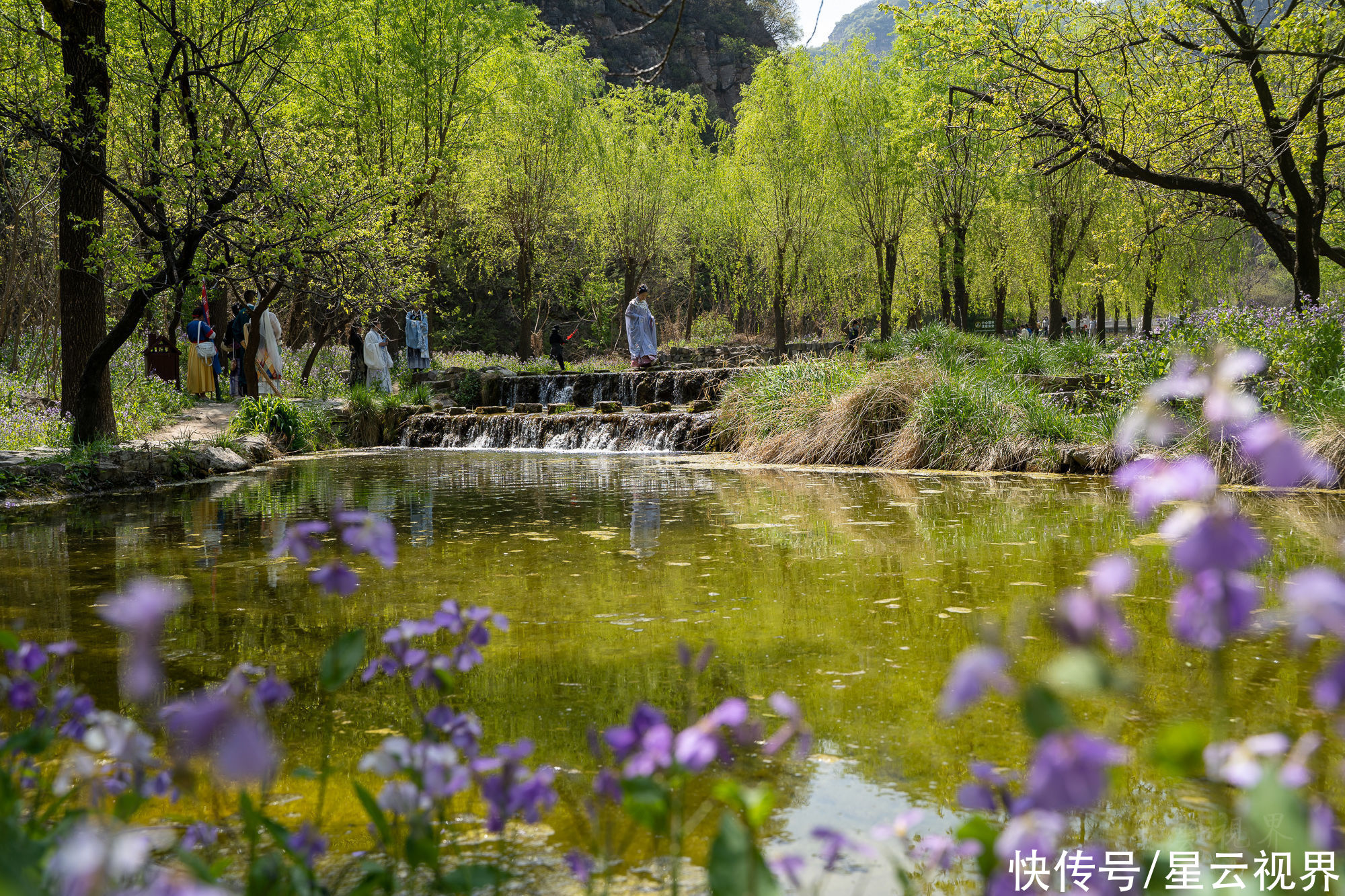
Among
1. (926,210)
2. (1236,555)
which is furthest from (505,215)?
(1236,555)

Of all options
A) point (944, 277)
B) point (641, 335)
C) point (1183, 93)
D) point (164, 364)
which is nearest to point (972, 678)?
point (1183, 93)

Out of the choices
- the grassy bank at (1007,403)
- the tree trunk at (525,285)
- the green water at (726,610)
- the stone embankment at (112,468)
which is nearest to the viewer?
the green water at (726,610)

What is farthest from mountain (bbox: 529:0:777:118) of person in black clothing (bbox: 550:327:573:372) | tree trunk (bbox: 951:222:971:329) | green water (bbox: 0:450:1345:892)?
green water (bbox: 0:450:1345:892)

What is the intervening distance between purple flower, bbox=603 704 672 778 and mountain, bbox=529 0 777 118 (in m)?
53.0

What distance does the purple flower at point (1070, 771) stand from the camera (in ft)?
2.26

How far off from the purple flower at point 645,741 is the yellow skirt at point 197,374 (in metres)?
17.7

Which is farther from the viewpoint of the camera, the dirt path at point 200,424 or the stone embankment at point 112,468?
the dirt path at point 200,424

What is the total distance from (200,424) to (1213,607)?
50.2 feet

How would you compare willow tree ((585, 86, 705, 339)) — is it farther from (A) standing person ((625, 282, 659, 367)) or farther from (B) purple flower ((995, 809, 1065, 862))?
(B) purple flower ((995, 809, 1065, 862))

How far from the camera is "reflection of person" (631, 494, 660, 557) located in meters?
5.12

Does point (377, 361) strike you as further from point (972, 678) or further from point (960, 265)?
point (972, 678)

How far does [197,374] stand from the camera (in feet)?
54.6

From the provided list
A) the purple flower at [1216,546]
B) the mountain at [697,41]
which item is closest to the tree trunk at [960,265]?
the purple flower at [1216,546]

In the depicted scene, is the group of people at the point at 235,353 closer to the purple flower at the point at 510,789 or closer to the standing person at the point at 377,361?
the standing person at the point at 377,361
